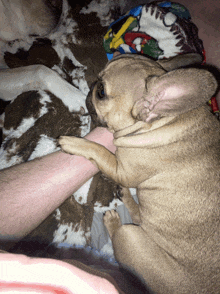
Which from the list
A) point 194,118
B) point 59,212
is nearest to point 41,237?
point 59,212

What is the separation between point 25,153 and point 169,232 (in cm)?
186

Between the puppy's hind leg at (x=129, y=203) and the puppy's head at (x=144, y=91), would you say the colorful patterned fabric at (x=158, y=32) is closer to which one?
the puppy's head at (x=144, y=91)

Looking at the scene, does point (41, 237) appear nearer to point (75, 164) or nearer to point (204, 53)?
point (75, 164)

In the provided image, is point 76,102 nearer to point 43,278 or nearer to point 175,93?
point 175,93

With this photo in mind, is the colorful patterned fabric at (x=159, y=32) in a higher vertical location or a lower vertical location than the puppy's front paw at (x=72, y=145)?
higher

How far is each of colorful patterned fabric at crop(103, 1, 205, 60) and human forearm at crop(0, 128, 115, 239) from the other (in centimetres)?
190

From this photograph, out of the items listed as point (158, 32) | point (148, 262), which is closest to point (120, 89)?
point (158, 32)

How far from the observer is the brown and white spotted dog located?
6.98ft

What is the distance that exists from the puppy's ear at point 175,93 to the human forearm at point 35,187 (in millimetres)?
1009

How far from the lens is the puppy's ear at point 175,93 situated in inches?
45.4

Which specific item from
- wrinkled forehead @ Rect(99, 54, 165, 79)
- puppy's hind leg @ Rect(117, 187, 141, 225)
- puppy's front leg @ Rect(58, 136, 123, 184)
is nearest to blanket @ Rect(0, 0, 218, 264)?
puppy's hind leg @ Rect(117, 187, 141, 225)

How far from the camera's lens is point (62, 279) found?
733 mm

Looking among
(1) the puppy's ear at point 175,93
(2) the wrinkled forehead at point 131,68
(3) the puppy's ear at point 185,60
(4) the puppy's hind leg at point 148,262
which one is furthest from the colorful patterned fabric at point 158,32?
(4) the puppy's hind leg at point 148,262

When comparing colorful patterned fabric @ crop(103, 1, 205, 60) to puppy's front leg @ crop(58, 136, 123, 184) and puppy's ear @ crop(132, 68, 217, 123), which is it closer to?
puppy's ear @ crop(132, 68, 217, 123)
